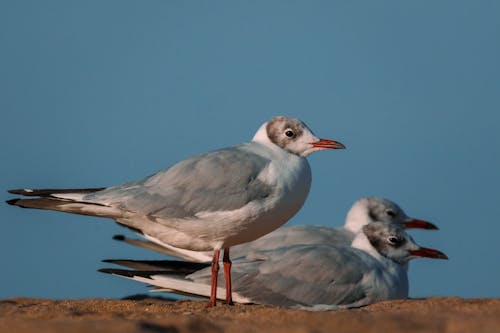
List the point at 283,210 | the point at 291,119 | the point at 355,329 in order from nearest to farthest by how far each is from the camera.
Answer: the point at 355,329, the point at 283,210, the point at 291,119

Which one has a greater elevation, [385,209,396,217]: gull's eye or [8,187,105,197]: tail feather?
[8,187,105,197]: tail feather

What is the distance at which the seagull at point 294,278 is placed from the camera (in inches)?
372

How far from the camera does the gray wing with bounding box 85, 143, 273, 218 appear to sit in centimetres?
814

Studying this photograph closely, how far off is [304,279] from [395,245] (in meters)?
1.57

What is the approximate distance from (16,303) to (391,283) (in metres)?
3.53

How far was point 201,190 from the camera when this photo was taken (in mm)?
8227

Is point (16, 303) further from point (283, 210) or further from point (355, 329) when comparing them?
point (355, 329)

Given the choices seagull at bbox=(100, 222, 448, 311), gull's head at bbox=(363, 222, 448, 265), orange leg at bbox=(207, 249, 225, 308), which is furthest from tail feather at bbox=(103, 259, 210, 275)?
gull's head at bbox=(363, 222, 448, 265)

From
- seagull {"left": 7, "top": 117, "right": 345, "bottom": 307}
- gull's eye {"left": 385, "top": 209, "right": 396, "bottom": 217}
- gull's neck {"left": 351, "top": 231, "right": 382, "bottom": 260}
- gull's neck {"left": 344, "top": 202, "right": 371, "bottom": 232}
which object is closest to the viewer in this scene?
seagull {"left": 7, "top": 117, "right": 345, "bottom": 307}

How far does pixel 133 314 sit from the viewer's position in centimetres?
648

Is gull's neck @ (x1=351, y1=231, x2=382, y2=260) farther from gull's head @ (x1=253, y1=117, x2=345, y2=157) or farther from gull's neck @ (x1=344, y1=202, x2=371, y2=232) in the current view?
gull's neck @ (x1=344, y1=202, x2=371, y2=232)

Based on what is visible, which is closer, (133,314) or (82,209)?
(133,314)

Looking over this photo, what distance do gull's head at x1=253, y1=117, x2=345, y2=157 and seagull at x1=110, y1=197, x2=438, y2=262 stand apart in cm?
272

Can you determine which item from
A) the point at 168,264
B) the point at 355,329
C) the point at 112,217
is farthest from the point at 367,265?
the point at 355,329
